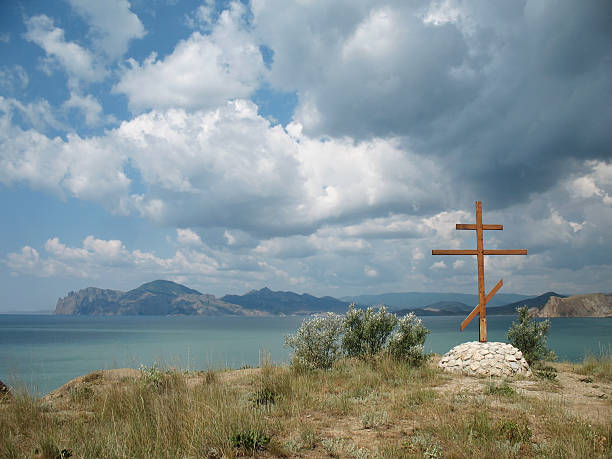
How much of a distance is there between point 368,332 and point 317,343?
1.69 metres

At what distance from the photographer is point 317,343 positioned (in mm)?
12516

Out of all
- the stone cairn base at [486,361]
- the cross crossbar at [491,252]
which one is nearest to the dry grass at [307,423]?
the stone cairn base at [486,361]

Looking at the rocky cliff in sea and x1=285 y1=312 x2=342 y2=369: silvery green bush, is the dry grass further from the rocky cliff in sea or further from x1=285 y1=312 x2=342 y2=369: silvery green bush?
the rocky cliff in sea

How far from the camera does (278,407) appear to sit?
24.0 ft

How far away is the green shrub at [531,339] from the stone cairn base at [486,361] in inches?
97.0

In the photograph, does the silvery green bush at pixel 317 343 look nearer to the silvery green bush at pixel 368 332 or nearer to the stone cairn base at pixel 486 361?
the silvery green bush at pixel 368 332

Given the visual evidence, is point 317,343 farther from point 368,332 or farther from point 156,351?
point 156,351

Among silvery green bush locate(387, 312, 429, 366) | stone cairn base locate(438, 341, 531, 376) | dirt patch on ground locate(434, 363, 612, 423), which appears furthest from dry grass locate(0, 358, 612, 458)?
silvery green bush locate(387, 312, 429, 366)

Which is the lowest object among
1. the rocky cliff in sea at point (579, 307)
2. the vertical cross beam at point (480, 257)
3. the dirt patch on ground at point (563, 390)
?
the rocky cliff in sea at point (579, 307)

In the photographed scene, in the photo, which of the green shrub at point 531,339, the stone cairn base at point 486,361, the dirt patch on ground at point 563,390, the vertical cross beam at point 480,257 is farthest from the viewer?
the green shrub at point 531,339

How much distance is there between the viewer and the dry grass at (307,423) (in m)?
5.14

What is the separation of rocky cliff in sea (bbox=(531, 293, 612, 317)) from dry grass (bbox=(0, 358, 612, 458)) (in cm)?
17451

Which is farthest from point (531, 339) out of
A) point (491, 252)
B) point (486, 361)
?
point (486, 361)

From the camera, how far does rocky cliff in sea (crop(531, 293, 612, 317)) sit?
156250 mm
